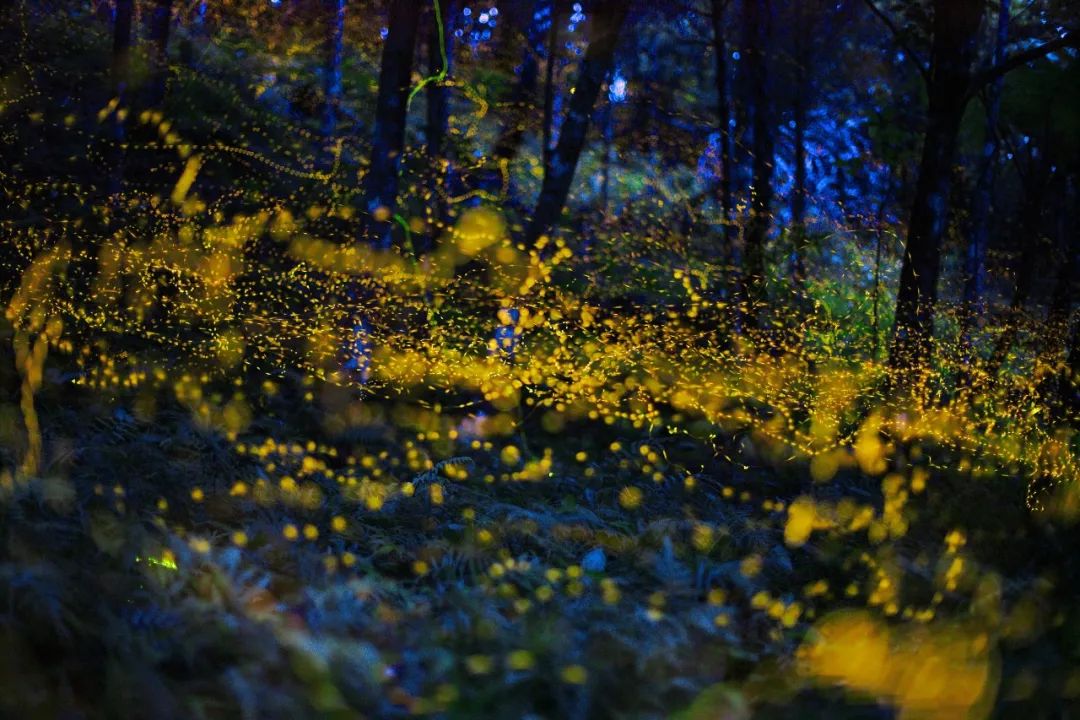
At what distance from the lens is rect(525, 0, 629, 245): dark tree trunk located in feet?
32.5

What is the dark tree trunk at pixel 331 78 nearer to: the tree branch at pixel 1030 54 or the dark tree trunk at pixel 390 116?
the dark tree trunk at pixel 390 116

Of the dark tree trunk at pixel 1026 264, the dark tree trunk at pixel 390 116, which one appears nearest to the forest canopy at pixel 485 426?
the dark tree trunk at pixel 390 116

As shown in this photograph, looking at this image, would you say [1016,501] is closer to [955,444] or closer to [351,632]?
[955,444]

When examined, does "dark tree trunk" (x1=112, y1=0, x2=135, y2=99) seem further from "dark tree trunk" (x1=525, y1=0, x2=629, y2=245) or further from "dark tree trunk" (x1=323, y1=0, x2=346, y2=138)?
"dark tree trunk" (x1=323, y1=0, x2=346, y2=138)

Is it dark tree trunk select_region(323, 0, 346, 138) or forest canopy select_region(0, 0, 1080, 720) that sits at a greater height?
dark tree trunk select_region(323, 0, 346, 138)

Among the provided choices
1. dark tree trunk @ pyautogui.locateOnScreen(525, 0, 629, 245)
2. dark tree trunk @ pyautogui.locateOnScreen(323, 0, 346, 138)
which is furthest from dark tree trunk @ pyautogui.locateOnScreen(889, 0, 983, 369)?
dark tree trunk @ pyautogui.locateOnScreen(323, 0, 346, 138)

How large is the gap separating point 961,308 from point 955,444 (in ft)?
5.27

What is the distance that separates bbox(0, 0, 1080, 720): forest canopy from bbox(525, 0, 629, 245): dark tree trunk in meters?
0.04

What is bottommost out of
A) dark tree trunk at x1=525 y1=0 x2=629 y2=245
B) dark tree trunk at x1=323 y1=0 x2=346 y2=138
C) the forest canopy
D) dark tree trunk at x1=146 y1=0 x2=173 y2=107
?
the forest canopy

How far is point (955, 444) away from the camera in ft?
29.1

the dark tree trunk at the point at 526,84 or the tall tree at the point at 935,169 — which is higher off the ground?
the dark tree trunk at the point at 526,84

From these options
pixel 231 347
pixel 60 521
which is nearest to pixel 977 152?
pixel 231 347

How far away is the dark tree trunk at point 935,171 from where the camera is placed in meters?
8.36

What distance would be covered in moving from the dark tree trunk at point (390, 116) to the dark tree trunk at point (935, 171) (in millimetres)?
4810
